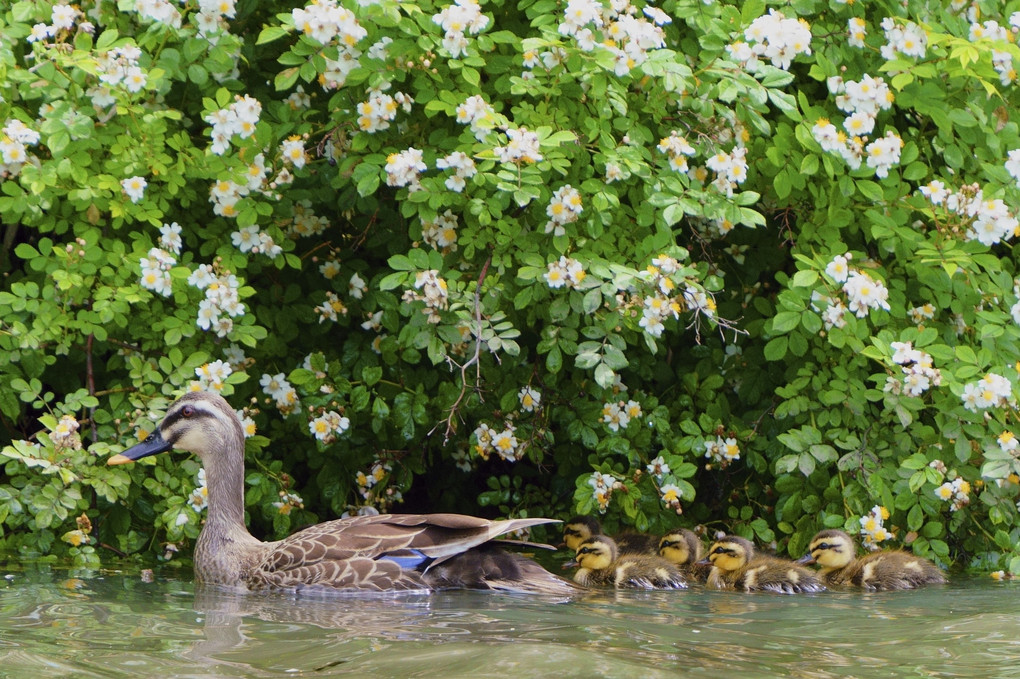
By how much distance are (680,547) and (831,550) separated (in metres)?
0.77

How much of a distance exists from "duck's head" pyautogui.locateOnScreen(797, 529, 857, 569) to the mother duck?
129cm

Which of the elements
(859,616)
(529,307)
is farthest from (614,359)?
(859,616)

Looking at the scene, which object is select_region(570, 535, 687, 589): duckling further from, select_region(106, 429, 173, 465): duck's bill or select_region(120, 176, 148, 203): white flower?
select_region(120, 176, 148, 203): white flower

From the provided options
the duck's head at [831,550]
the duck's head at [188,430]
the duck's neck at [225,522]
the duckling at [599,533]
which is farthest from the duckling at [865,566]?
the duck's head at [188,430]

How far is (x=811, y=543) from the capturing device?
6605mm

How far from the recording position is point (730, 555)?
257 inches

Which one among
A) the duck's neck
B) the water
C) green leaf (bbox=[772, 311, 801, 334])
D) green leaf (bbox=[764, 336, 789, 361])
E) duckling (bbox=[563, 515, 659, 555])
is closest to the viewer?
the water

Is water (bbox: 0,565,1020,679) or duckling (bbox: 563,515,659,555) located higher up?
duckling (bbox: 563,515,659,555)

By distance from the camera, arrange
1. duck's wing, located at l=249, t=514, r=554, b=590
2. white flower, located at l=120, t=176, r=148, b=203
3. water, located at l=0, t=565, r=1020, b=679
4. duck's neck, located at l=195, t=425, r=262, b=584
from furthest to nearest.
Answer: duck's neck, located at l=195, t=425, r=262, b=584 < white flower, located at l=120, t=176, r=148, b=203 < duck's wing, located at l=249, t=514, r=554, b=590 < water, located at l=0, t=565, r=1020, b=679

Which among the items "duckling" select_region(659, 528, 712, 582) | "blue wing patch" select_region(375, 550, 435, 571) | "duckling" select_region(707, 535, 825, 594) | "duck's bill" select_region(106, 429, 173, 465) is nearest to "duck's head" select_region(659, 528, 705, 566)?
"duckling" select_region(659, 528, 712, 582)

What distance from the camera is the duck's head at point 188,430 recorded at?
20.6 ft

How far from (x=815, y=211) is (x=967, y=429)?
54.1 inches

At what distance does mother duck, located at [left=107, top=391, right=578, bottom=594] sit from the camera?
6.00 meters

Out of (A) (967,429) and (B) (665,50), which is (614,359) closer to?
(B) (665,50)
